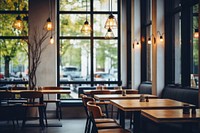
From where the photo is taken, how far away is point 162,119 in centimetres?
382

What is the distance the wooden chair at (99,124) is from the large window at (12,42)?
19.3 feet

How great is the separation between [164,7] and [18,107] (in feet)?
13.8

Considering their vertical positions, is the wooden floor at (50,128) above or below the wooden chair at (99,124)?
below

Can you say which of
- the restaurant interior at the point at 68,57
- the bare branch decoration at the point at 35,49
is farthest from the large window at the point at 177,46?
the bare branch decoration at the point at 35,49

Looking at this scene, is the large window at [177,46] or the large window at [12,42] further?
the large window at [12,42]

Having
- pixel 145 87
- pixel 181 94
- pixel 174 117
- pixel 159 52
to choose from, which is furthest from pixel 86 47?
pixel 174 117

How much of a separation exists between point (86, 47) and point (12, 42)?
2203mm

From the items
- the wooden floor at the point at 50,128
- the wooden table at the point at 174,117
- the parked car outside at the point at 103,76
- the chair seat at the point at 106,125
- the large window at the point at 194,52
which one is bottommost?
the wooden floor at the point at 50,128

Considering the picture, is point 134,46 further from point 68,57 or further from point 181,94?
point 181,94

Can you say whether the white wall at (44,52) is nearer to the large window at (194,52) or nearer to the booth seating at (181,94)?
the booth seating at (181,94)

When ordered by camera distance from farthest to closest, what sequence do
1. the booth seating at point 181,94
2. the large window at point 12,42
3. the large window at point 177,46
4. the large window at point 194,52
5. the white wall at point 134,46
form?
the large window at point 12,42 < the white wall at point 134,46 < the large window at point 177,46 < the large window at point 194,52 < the booth seating at point 181,94

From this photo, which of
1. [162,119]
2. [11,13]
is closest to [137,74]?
[11,13]

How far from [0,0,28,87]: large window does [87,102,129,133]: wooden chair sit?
5.88 meters

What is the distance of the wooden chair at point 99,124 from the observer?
4.88 meters
